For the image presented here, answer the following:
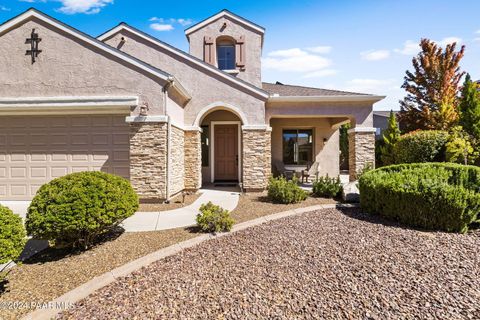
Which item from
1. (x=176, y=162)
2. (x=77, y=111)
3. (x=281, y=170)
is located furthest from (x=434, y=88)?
(x=77, y=111)

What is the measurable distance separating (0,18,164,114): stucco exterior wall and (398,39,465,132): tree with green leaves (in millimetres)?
14588

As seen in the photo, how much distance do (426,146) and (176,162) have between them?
928 cm

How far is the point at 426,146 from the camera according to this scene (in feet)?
30.9

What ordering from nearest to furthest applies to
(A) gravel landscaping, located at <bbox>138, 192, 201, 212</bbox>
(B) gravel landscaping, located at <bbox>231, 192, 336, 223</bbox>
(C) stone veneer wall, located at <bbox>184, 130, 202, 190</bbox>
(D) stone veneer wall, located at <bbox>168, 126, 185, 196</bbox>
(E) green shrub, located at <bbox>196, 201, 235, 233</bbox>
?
(E) green shrub, located at <bbox>196, 201, 235, 233</bbox>, (B) gravel landscaping, located at <bbox>231, 192, 336, 223</bbox>, (A) gravel landscaping, located at <bbox>138, 192, 201, 212</bbox>, (D) stone veneer wall, located at <bbox>168, 126, 185, 196</bbox>, (C) stone veneer wall, located at <bbox>184, 130, 202, 190</bbox>

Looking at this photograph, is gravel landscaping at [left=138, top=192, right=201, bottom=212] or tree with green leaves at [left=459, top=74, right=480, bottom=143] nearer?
gravel landscaping at [left=138, top=192, right=201, bottom=212]

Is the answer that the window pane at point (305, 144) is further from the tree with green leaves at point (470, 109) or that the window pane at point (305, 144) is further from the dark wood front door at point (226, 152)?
the tree with green leaves at point (470, 109)

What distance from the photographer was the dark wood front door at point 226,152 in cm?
1213

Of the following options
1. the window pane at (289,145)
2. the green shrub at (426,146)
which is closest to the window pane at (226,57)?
the window pane at (289,145)

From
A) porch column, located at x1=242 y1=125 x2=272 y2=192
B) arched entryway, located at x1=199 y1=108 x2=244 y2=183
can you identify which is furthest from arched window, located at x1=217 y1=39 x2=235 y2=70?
porch column, located at x1=242 y1=125 x2=272 y2=192

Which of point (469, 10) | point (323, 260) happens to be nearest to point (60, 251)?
point (323, 260)

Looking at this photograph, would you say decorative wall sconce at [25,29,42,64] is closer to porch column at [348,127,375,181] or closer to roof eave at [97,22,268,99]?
roof eave at [97,22,268,99]

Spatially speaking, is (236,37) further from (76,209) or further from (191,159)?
(76,209)

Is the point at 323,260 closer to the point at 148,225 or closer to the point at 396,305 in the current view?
the point at 396,305

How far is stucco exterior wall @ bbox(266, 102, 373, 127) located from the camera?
1027cm
